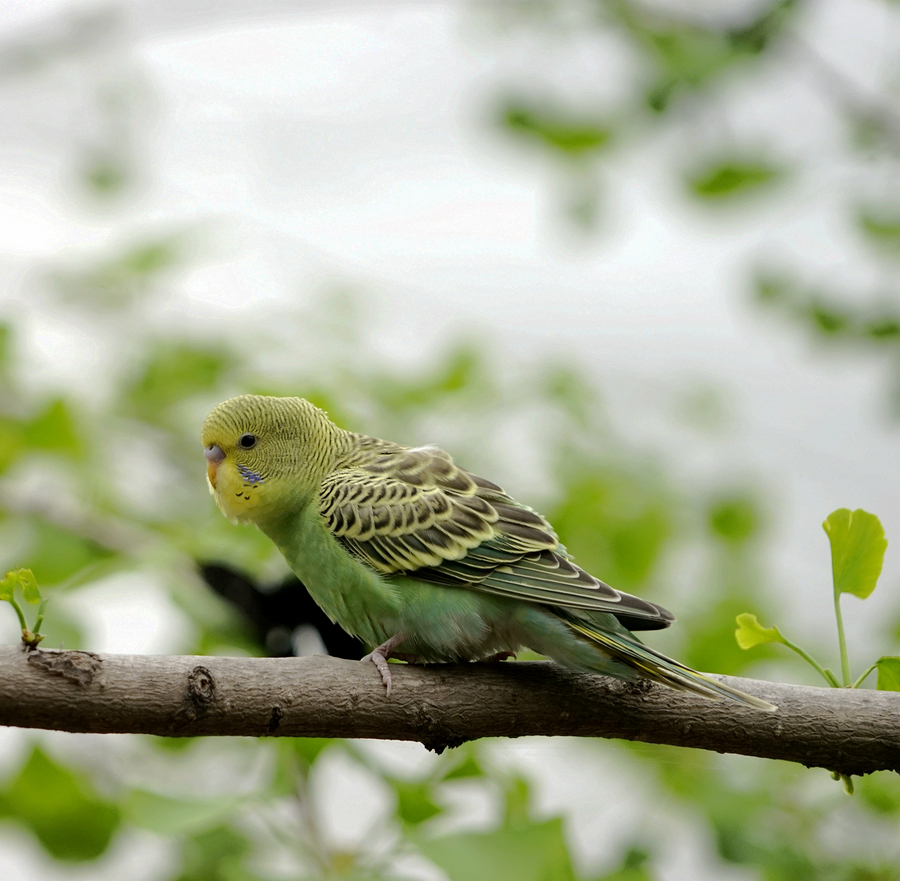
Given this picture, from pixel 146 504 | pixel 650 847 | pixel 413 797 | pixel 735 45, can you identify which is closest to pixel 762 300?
pixel 735 45

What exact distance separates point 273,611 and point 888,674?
814 millimetres

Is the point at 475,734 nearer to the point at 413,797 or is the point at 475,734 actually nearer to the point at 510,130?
the point at 413,797

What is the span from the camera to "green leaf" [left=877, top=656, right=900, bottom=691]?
1.05m

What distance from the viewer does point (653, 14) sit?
2.34 metres

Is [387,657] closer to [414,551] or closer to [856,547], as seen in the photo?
[414,551]

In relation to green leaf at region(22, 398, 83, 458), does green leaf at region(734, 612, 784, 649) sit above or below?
above

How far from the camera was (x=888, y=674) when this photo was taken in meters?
1.07

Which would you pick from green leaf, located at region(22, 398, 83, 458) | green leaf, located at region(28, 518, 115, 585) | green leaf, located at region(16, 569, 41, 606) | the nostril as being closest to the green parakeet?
the nostril

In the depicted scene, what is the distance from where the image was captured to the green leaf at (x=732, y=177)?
2.08 meters

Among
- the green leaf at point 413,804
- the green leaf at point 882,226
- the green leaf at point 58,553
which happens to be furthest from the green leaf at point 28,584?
the green leaf at point 882,226

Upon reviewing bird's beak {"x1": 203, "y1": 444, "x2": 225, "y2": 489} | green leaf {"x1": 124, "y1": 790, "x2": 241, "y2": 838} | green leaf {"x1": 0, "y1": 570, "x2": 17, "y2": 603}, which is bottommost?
green leaf {"x1": 124, "y1": 790, "x2": 241, "y2": 838}

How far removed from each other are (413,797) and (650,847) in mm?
601

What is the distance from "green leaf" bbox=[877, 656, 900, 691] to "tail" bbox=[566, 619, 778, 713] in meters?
0.14

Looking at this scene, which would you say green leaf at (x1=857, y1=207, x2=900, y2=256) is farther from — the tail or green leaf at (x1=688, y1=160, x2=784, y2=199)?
the tail
